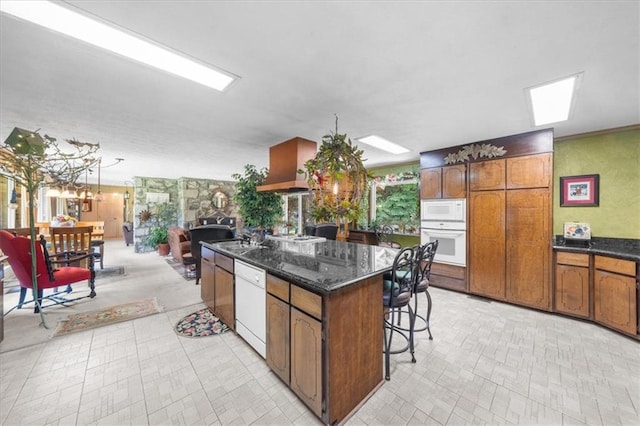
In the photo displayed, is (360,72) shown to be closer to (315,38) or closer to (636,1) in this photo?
(315,38)

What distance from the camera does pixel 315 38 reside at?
1525 millimetres

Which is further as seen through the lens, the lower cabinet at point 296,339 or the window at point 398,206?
the window at point 398,206

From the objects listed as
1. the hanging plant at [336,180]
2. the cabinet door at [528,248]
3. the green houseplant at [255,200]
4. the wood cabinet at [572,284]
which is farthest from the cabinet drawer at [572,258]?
the green houseplant at [255,200]

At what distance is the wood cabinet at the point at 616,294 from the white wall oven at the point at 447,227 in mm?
1407

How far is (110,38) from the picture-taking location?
1.55 meters

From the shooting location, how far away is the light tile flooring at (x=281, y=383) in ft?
5.23

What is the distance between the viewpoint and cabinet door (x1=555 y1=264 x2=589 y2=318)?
2936mm

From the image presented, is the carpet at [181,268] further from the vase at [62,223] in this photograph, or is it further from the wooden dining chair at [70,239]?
the vase at [62,223]

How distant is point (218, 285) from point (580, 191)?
4.95m

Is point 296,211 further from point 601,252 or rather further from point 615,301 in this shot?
point 615,301

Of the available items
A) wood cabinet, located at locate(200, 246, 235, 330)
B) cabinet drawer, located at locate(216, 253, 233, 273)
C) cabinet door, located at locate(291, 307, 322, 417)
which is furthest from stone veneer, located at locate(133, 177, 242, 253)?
cabinet door, located at locate(291, 307, 322, 417)

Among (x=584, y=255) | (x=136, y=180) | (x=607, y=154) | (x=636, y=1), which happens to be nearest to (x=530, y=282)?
(x=584, y=255)

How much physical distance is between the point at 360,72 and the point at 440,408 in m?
2.51

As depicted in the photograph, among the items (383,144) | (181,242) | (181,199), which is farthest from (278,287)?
(181,199)
